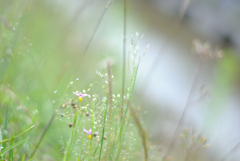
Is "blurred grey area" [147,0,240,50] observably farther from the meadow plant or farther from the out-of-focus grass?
the meadow plant

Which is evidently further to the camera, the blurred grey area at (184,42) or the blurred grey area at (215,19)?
the blurred grey area at (215,19)

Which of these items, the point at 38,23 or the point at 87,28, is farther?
the point at 87,28

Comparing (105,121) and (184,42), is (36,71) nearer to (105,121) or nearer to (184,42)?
(105,121)

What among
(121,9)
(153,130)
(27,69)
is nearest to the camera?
(27,69)

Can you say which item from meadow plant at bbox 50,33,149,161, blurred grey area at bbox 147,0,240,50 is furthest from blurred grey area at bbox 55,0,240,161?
meadow plant at bbox 50,33,149,161

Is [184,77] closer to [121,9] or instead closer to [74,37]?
[121,9]

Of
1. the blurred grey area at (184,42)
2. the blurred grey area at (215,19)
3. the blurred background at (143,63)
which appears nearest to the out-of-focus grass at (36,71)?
the blurred background at (143,63)

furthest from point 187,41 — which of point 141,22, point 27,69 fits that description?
point 27,69

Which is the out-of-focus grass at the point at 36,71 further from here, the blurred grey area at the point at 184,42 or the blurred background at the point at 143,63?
the blurred grey area at the point at 184,42
